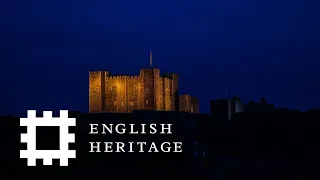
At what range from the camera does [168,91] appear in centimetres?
6041

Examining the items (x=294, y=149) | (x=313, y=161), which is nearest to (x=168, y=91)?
(x=294, y=149)

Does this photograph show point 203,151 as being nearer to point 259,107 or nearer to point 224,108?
point 224,108

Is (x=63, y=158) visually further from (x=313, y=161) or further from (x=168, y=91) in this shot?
(x=168, y=91)

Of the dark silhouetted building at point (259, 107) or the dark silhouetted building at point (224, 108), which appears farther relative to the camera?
the dark silhouetted building at point (259, 107)

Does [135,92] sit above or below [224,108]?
above

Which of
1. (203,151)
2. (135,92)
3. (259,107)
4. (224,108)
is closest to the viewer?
(203,151)

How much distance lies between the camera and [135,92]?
59594 millimetres

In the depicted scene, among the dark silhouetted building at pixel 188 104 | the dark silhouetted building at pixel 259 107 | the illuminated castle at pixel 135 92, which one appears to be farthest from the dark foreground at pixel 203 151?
the dark silhouetted building at pixel 188 104

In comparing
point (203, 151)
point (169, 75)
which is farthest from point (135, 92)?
point (203, 151)

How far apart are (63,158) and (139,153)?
4.21m

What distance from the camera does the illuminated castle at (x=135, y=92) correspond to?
59.2 m

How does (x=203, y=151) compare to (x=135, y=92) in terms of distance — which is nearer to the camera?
(x=203, y=151)

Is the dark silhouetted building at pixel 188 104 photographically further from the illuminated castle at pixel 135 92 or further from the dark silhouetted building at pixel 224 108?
the dark silhouetted building at pixel 224 108

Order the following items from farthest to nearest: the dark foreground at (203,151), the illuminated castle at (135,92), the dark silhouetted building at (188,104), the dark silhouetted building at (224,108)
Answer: the dark silhouetted building at (188,104) → the illuminated castle at (135,92) → the dark silhouetted building at (224,108) → the dark foreground at (203,151)
